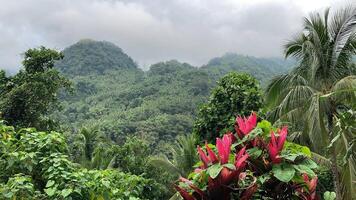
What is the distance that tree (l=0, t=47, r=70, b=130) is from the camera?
11742 millimetres

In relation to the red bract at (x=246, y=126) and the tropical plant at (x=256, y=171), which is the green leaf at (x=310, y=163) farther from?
the red bract at (x=246, y=126)

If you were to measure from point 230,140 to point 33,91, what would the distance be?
434 inches

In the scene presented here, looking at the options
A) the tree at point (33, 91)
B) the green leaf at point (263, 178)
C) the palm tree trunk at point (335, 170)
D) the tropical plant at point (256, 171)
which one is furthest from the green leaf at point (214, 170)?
the tree at point (33, 91)

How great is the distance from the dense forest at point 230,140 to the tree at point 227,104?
2cm

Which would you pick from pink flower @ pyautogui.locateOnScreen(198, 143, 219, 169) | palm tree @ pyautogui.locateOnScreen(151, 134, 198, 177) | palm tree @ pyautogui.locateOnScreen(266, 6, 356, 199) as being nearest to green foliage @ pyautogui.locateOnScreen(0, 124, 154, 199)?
pink flower @ pyautogui.locateOnScreen(198, 143, 219, 169)

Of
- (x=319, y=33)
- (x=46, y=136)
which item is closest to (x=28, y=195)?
(x=46, y=136)

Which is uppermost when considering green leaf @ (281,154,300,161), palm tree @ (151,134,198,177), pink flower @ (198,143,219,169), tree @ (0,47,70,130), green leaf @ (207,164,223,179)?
tree @ (0,47,70,130)

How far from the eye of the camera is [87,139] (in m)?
18.9

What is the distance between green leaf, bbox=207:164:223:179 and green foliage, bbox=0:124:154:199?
1349 mm

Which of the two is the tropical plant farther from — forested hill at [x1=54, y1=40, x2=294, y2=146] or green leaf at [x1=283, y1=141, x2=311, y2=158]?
forested hill at [x1=54, y1=40, x2=294, y2=146]

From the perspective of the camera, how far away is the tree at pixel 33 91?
1174 centimetres

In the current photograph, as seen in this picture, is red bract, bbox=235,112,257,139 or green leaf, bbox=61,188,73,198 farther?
green leaf, bbox=61,188,73,198

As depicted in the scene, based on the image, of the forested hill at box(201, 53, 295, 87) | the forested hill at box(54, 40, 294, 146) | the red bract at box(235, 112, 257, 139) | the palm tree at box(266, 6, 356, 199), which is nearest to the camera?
the red bract at box(235, 112, 257, 139)

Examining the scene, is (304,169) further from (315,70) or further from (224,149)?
(315,70)
